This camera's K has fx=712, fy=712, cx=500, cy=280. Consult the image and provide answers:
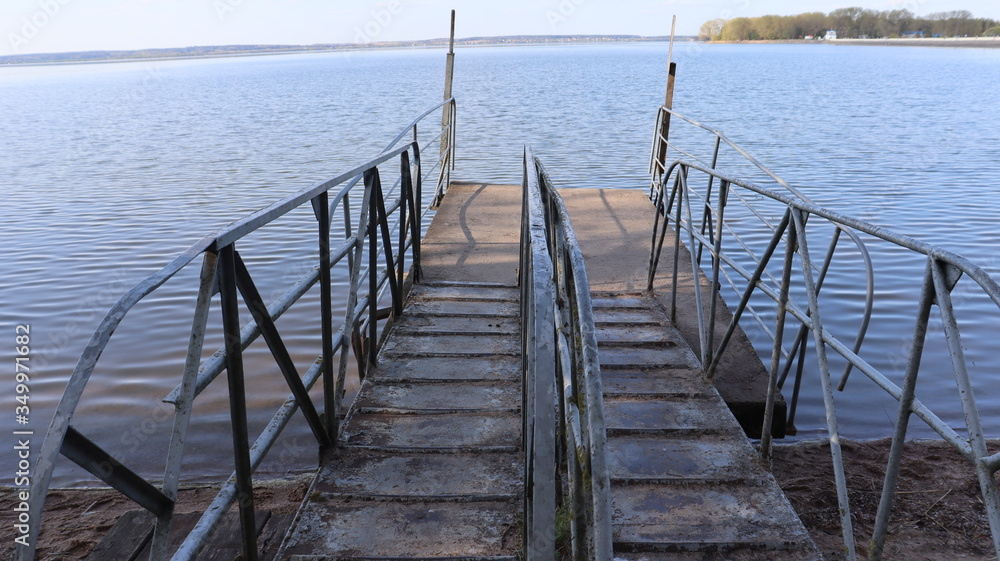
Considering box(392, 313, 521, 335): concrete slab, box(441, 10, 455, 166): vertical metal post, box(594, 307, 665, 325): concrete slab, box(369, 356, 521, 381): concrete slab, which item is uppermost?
box(441, 10, 455, 166): vertical metal post

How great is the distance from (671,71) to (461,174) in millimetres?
4357

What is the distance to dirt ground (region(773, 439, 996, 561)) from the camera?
310cm

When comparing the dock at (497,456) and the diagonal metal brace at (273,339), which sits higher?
the diagonal metal brace at (273,339)

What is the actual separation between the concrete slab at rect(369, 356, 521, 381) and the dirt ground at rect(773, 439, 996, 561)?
1.53m

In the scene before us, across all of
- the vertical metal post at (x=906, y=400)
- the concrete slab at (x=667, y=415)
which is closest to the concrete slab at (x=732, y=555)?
the vertical metal post at (x=906, y=400)

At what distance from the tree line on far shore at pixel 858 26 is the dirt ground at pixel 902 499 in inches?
3469

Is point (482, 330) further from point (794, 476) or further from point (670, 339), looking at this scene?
point (794, 476)

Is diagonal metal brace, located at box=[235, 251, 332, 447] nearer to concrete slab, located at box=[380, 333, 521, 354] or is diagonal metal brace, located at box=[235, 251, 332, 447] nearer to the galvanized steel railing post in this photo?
concrete slab, located at box=[380, 333, 521, 354]

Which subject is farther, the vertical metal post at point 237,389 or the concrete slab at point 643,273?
the concrete slab at point 643,273

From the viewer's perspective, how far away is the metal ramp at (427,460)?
244cm

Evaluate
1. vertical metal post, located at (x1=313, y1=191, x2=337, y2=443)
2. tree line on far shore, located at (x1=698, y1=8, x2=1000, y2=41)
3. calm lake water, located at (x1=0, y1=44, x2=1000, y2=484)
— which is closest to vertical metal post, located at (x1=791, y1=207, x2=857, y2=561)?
vertical metal post, located at (x1=313, y1=191, x2=337, y2=443)

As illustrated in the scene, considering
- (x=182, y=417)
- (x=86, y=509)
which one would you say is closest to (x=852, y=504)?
(x=182, y=417)

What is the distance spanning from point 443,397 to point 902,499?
231cm

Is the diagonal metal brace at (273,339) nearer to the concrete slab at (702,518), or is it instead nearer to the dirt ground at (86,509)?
the dirt ground at (86,509)
